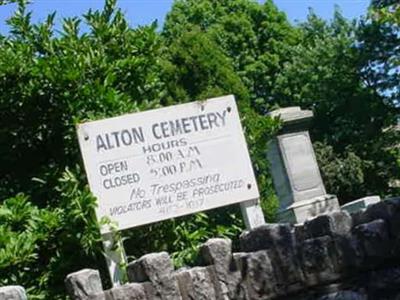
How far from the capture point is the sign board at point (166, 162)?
4883 mm

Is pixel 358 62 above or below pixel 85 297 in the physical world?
above

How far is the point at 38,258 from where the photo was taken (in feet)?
16.5

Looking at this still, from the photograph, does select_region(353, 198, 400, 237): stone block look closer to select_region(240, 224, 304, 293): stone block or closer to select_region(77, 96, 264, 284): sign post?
select_region(240, 224, 304, 293): stone block

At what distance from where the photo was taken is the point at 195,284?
3781 millimetres

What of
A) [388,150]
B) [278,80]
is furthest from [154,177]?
[278,80]

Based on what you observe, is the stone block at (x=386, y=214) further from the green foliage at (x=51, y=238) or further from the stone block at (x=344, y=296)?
the green foliage at (x=51, y=238)

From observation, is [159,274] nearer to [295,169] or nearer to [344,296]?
[344,296]

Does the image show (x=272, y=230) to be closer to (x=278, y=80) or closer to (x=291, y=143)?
(x=291, y=143)

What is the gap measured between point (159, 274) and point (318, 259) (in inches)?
35.7

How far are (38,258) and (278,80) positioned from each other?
1094 inches

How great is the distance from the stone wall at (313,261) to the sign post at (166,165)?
1069mm

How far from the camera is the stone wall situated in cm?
389

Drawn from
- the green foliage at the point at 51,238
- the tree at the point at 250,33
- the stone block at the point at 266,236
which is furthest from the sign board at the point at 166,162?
the tree at the point at 250,33

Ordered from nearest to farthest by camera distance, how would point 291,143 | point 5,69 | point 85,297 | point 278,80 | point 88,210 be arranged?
point 85,297
point 88,210
point 5,69
point 291,143
point 278,80
